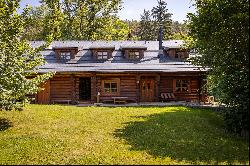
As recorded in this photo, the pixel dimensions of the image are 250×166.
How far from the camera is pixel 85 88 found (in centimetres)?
3378

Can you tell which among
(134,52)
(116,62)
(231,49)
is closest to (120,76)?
(116,62)

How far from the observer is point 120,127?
1969cm

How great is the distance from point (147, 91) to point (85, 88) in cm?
595

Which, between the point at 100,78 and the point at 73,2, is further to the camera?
the point at 73,2

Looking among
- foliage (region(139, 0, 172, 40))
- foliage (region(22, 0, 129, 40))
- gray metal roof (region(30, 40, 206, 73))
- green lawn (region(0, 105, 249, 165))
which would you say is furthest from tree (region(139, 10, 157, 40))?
green lawn (region(0, 105, 249, 165))

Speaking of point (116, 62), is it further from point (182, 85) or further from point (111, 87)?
point (182, 85)

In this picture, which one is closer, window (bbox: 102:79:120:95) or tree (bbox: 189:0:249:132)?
tree (bbox: 189:0:249:132)

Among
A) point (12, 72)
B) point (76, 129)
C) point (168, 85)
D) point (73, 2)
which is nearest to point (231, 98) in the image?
point (76, 129)

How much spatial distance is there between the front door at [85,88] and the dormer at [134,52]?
442cm

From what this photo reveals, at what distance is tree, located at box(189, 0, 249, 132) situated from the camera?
1608 centimetres

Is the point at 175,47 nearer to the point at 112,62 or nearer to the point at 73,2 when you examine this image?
the point at 112,62

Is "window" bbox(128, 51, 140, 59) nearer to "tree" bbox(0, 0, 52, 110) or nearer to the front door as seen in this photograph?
the front door

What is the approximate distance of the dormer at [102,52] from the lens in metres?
34.1

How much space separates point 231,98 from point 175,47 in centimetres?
1758
